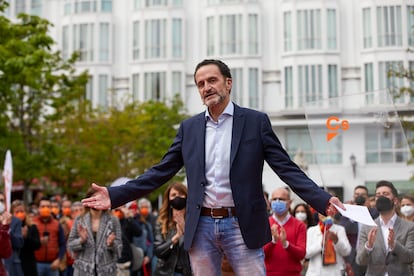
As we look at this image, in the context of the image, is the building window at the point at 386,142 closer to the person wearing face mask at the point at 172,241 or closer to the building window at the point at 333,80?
the person wearing face mask at the point at 172,241

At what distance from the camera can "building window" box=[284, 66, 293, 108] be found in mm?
47125

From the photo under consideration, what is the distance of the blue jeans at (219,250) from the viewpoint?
4.66 metres

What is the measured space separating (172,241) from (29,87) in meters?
17.1

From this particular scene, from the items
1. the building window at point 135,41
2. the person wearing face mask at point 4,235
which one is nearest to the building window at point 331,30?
the building window at point 135,41

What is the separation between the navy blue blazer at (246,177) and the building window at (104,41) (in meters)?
46.6

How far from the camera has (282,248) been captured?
789 cm

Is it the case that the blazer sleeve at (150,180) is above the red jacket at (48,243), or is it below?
above

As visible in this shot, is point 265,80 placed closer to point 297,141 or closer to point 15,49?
point 297,141

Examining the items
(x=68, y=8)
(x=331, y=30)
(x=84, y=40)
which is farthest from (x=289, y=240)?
(x=68, y=8)

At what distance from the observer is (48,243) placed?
13.0 metres

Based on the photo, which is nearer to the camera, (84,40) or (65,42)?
(84,40)

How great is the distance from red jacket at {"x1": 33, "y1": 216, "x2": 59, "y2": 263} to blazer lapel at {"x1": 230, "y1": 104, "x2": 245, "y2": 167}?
8.90m

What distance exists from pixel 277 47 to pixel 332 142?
40.4 m

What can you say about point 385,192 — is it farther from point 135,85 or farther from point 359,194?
point 135,85
